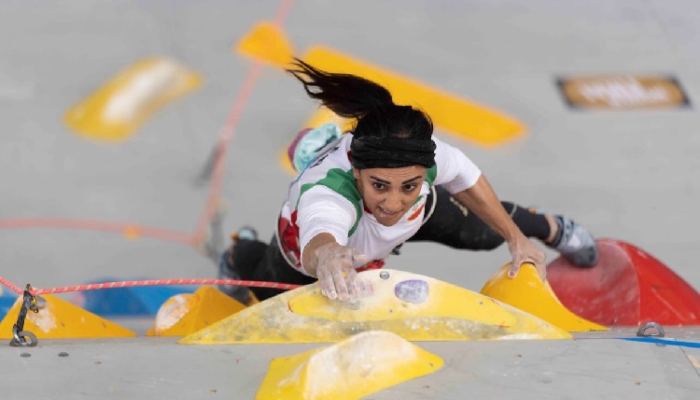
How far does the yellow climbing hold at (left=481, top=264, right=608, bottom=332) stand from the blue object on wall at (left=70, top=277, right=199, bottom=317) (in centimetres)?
137

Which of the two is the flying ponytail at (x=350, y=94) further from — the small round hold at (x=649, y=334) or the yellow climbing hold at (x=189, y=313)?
the small round hold at (x=649, y=334)

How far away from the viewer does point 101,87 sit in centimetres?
565

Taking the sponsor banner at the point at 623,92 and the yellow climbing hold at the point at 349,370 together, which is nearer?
the yellow climbing hold at the point at 349,370

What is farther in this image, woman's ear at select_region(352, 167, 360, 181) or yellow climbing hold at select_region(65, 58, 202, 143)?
Result: yellow climbing hold at select_region(65, 58, 202, 143)

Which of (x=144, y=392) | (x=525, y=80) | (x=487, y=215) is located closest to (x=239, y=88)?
(x=525, y=80)

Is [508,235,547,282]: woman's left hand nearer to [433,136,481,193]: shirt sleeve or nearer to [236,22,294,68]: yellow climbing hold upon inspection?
[433,136,481,193]: shirt sleeve

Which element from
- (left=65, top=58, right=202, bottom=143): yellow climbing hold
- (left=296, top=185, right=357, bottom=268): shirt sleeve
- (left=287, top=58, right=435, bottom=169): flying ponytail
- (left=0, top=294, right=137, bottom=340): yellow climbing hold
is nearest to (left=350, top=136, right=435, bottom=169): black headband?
(left=287, top=58, right=435, bottom=169): flying ponytail

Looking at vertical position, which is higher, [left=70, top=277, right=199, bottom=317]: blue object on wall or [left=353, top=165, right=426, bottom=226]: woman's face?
[left=353, top=165, right=426, bottom=226]: woman's face

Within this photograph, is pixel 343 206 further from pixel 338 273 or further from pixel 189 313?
pixel 189 313

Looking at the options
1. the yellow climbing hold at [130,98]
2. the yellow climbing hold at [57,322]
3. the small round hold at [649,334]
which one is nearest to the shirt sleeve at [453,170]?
the small round hold at [649,334]

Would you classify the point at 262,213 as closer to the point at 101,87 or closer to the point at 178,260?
the point at 178,260

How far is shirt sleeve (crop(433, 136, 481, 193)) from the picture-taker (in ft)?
10.1

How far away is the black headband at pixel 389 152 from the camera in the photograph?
2660 millimetres

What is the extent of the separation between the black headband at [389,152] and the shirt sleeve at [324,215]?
102 mm
